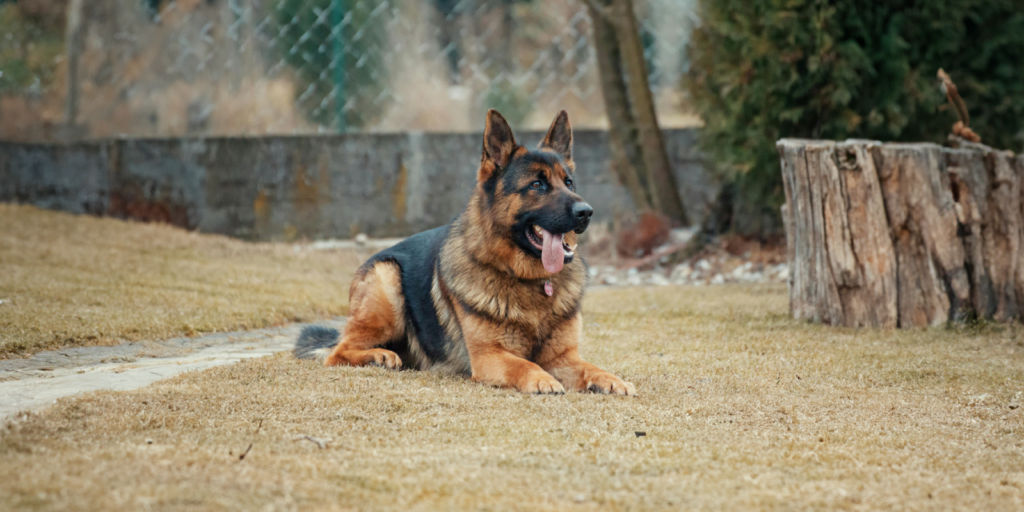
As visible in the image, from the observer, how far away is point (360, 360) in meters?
4.35

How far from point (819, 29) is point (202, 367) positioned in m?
6.44

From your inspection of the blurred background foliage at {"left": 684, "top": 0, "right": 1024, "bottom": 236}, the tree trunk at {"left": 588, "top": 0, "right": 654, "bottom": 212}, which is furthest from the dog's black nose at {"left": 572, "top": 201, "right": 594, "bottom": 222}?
the tree trunk at {"left": 588, "top": 0, "right": 654, "bottom": 212}

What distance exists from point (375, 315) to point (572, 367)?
121cm

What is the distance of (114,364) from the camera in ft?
14.4

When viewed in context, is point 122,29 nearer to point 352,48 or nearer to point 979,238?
point 352,48

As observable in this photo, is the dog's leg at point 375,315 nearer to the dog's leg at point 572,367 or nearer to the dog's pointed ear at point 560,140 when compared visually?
the dog's leg at point 572,367

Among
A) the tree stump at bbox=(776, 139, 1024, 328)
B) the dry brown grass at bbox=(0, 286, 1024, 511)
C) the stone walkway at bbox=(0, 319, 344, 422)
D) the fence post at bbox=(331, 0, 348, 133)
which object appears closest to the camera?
the dry brown grass at bbox=(0, 286, 1024, 511)

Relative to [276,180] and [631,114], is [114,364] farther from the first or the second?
[631,114]

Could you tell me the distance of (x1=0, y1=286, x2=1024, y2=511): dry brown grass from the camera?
2.25 m

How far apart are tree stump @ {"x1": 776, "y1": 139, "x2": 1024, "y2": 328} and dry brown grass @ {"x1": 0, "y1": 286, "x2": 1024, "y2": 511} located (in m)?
1.01

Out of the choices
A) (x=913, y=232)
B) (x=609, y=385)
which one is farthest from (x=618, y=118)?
(x=609, y=385)

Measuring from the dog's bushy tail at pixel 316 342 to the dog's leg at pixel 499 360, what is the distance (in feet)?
2.75

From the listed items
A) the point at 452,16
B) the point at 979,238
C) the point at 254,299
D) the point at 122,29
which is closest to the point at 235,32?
the point at 122,29

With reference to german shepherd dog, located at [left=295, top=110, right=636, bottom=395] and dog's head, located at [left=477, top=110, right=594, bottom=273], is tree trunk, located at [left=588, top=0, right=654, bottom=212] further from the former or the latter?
dog's head, located at [left=477, top=110, right=594, bottom=273]
